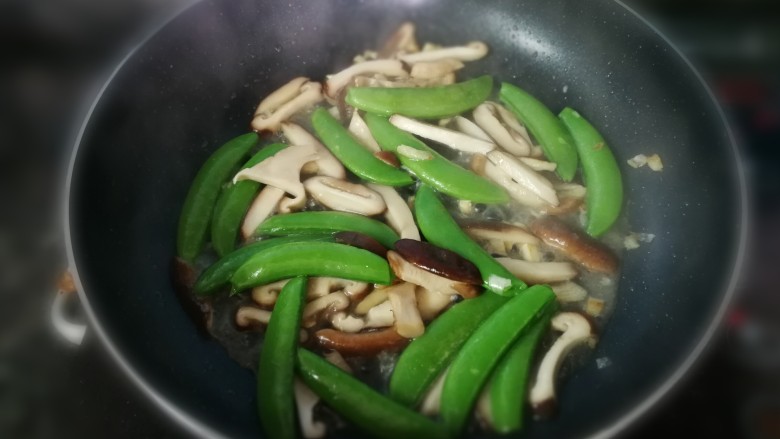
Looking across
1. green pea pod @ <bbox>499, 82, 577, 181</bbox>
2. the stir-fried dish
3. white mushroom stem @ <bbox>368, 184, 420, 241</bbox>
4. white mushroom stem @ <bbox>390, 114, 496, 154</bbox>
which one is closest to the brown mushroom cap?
the stir-fried dish

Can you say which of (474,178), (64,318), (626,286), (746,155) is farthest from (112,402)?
(746,155)

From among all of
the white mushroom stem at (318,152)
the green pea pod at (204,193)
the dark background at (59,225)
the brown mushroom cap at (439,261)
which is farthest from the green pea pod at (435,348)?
the green pea pod at (204,193)

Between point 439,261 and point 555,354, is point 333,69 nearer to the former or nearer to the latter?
point 439,261

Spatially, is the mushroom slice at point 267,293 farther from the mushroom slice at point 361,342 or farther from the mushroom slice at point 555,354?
the mushroom slice at point 555,354

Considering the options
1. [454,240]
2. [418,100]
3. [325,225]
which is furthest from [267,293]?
[418,100]

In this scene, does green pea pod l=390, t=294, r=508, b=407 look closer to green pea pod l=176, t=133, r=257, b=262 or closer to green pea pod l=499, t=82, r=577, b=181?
green pea pod l=499, t=82, r=577, b=181

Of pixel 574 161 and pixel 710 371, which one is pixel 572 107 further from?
pixel 710 371

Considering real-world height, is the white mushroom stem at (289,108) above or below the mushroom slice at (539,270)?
above
